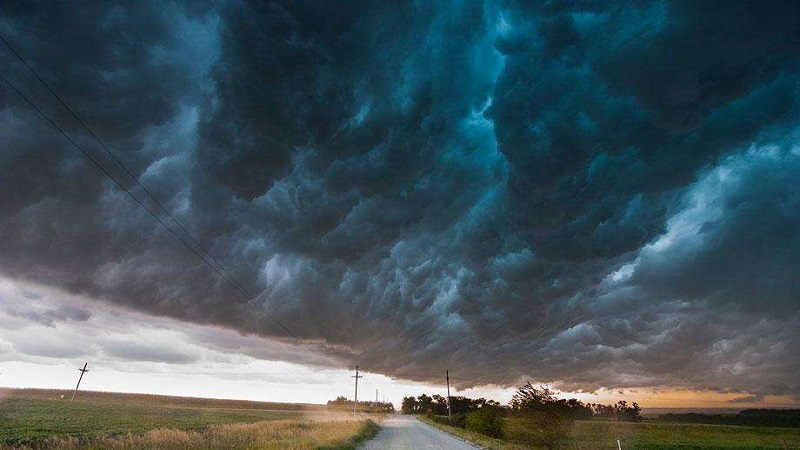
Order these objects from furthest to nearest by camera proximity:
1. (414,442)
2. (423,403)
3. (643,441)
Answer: (423,403)
(643,441)
(414,442)

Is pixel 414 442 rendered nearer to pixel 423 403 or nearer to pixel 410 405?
pixel 423 403

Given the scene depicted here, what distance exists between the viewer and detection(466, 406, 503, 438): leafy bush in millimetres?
40812

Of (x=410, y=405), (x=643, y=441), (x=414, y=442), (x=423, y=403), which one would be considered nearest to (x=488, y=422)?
(x=414, y=442)

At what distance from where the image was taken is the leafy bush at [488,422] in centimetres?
4081

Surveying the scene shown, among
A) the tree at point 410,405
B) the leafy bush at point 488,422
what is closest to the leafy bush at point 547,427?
the leafy bush at point 488,422

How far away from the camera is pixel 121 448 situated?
15984 mm

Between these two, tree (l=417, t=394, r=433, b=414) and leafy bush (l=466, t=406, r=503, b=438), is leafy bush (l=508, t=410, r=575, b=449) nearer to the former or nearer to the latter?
leafy bush (l=466, t=406, r=503, b=438)

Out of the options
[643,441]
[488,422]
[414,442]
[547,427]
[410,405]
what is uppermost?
[547,427]

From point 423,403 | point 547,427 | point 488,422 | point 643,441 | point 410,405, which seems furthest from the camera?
point 410,405

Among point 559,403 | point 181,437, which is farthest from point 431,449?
point 181,437

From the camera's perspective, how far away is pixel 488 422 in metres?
42.9

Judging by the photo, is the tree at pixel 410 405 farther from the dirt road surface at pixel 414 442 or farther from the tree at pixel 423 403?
the dirt road surface at pixel 414 442

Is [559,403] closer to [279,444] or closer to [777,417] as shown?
[279,444]

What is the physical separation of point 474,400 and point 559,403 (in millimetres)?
90940
